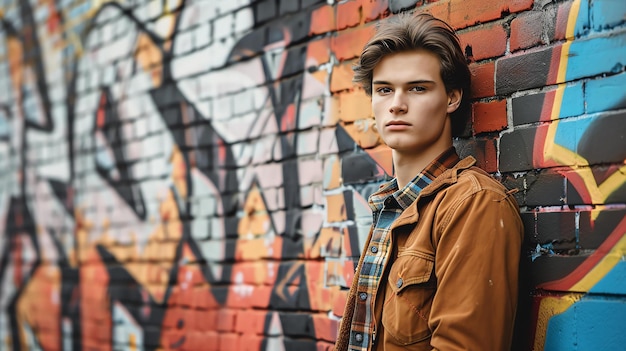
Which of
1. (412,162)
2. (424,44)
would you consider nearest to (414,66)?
(424,44)

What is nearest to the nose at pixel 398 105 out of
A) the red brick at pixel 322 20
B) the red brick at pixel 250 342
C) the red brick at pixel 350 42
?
the red brick at pixel 350 42

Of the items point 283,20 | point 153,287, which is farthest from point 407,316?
point 153,287

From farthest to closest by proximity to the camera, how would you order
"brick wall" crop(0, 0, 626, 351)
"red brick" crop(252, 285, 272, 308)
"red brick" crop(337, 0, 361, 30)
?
1. "red brick" crop(252, 285, 272, 308)
2. "red brick" crop(337, 0, 361, 30)
3. "brick wall" crop(0, 0, 626, 351)

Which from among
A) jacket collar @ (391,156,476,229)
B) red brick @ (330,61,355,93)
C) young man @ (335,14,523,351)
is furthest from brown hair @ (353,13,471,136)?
red brick @ (330,61,355,93)

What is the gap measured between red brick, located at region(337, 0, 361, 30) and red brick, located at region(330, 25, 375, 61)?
0.10ft

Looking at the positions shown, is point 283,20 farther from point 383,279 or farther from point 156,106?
point 383,279

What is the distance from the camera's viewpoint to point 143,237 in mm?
4547

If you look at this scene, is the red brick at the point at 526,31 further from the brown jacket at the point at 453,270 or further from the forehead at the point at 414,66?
the brown jacket at the point at 453,270

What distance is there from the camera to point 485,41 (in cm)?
258

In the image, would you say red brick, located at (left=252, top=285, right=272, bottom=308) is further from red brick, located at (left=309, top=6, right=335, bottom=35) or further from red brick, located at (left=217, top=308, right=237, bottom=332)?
red brick, located at (left=309, top=6, right=335, bottom=35)

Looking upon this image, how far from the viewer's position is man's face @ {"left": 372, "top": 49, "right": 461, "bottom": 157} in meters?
2.34

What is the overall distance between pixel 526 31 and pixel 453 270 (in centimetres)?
89

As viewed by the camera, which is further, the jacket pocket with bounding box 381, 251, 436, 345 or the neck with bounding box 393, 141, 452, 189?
the neck with bounding box 393, 141, 452, 189

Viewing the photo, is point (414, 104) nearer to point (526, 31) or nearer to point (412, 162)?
point (412, 162)
